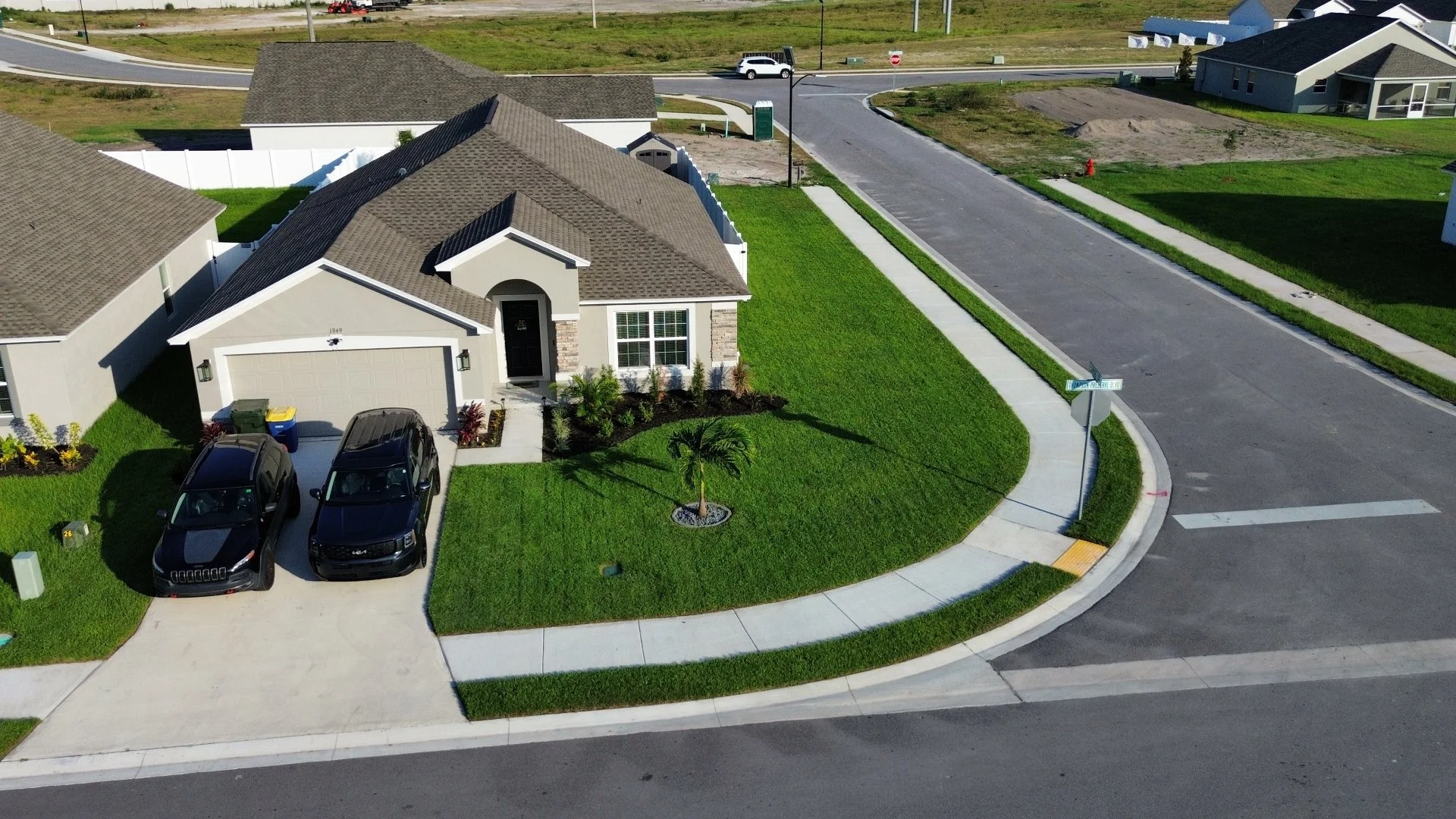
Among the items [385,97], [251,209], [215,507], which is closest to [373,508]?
[215,507]

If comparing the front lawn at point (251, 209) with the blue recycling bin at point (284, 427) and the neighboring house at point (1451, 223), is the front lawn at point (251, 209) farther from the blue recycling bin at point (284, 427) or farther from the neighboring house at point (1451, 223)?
the neighboring house at point (1451, 223)

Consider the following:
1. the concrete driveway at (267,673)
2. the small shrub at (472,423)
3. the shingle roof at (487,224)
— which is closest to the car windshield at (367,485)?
the concrete driveway at (267,673)

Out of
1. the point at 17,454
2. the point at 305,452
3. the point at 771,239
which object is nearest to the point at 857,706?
the point at 305,452

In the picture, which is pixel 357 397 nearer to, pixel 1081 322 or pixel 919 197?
pixel 1081 322

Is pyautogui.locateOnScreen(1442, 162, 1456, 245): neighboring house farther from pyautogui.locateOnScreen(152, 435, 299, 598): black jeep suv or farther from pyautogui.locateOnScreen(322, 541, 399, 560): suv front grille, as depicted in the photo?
pyautogui.locateOnScreen(152, 435, 299, 598): black jeep suv

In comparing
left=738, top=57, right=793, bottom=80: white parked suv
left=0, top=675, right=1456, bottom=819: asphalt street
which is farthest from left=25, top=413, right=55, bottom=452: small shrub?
left=738, top=57, right=793, bottom=80: white parked suv

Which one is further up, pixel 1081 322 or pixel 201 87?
pixel 201 87

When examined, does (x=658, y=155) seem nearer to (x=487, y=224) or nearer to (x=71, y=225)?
(x=487, y=224)
